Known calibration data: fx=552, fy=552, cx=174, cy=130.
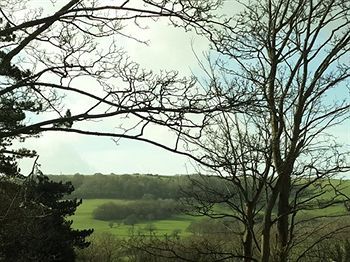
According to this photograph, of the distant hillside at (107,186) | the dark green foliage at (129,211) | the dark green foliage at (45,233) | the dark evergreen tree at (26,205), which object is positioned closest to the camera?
the dark evergreen tree at (26,205)

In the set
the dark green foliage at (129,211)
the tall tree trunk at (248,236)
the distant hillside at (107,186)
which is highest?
the distant hillside at (107,186)

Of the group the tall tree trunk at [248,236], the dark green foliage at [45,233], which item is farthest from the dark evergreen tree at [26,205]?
the tall tree trunk at [248,236]

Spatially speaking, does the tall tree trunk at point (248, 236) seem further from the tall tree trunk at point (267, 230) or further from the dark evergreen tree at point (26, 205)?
the dark evergreen tree at point (26, 205)

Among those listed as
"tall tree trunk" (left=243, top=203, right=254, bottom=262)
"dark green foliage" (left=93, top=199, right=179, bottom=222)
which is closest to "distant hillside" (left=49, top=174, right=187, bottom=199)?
"dark green foliage" (left=93, top=199, right=179, bottom=222)

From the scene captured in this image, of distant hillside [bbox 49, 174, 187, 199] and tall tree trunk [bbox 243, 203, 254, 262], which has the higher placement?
distant hillside [bbox 49, 174, 187, 199]

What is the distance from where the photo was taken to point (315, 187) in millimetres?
9625

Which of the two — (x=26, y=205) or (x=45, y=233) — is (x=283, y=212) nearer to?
(x=26, y=205)

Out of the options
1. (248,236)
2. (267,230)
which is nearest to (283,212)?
(267,230)

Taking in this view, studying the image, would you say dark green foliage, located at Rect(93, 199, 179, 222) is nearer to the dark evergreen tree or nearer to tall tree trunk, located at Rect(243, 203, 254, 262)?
the dark evergreen tree

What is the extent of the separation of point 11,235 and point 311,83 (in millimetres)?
13725

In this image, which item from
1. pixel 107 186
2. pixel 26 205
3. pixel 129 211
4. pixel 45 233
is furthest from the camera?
pixel 129 211

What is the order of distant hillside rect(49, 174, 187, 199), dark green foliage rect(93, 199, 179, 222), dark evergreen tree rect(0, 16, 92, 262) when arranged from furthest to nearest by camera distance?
distant hillside rect(49, 174, 187, 199), dark green foliage rect(93, 199, 179, 222), dark evergreen tree rect(0, 16, 92, 262)

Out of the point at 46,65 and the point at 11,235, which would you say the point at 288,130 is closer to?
the point at 46,65

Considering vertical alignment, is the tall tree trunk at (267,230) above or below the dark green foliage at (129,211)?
below
